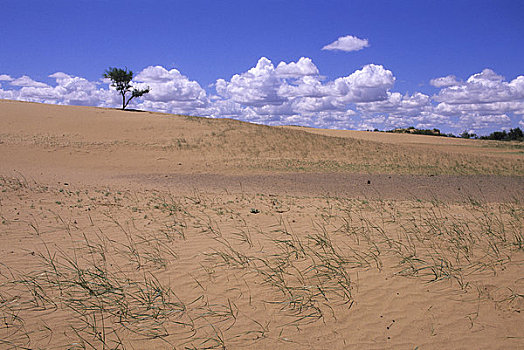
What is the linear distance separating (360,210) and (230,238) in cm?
392

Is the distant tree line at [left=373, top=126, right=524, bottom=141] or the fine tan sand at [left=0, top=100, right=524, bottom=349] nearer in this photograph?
the fine tan sand at [left=0, top=100, right=524, bottom=349]

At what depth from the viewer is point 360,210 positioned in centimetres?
977

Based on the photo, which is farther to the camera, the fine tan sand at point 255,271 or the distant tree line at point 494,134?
the distant tree line at point 494,134

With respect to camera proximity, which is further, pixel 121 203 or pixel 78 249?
pixel 121 203

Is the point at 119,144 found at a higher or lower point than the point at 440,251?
higher

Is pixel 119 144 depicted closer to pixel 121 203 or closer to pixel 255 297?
pixel 121 203

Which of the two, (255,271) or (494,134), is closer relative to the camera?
(255,271)

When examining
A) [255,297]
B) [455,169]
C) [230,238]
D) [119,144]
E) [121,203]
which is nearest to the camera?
[255,297]

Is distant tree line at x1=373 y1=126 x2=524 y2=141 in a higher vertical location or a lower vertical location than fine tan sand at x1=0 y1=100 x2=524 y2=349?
higher

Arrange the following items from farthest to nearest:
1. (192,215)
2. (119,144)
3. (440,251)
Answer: (119,144) < (192,215) < (440,251)

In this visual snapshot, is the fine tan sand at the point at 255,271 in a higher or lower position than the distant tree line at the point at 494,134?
lower

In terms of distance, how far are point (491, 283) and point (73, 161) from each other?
22289 mm

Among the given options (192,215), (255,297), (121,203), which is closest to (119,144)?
(121,203)

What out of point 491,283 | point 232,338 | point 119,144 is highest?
point 119,144
